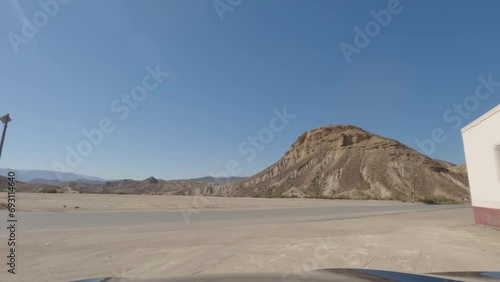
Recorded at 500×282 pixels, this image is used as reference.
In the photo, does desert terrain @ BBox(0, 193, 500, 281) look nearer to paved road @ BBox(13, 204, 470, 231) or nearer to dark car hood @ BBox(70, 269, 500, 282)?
paved road @ BBox(13, 204, 470, 231)

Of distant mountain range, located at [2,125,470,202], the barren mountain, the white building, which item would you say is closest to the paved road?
the white building

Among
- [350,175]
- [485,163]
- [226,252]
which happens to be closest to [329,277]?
[226,252]

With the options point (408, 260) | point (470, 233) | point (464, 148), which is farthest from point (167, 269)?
point (464, 148)

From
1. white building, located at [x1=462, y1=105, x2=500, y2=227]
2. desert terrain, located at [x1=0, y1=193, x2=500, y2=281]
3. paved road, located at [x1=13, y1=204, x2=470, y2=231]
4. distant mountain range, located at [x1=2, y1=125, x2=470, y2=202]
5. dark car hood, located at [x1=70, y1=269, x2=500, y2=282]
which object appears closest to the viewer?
dark car hood, located at [x1=70, y1=269, x2=500, y2=282]

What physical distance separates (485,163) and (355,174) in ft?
240

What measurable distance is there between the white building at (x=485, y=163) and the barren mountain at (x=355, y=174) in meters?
54.2

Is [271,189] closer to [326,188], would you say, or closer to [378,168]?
[326,188]

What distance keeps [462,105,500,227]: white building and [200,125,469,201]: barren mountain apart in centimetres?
5423

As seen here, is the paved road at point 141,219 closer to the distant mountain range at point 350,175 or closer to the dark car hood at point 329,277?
the dark car hood at point 329,277

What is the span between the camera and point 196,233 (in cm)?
1395

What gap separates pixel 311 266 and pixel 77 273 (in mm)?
5278

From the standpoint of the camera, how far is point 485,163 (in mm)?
15844

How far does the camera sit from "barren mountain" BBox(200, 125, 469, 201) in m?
78.3

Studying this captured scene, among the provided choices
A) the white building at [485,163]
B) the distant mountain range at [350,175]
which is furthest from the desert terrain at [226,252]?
the distant mountain range at [350,175]
